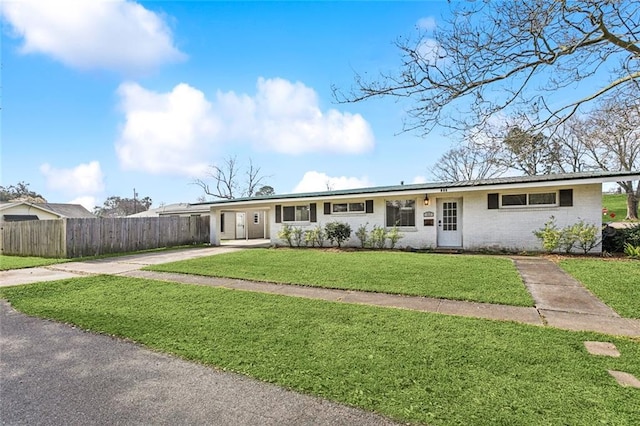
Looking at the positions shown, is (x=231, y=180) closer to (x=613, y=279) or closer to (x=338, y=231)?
(x=338, y=231)

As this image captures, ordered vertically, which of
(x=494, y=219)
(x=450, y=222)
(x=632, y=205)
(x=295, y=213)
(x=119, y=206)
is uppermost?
(x=119, y=206)

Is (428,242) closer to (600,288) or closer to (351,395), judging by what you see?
(600,288)

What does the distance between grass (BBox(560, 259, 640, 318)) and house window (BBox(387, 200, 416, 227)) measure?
17.5 feet

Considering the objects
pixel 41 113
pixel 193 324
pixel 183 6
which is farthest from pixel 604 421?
pixel 41 113

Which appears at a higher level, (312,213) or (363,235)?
(312,213)

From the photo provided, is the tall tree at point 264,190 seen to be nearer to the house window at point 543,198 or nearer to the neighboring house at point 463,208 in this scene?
the neighboring house at point 463,208

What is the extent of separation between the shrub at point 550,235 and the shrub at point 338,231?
6.92 m

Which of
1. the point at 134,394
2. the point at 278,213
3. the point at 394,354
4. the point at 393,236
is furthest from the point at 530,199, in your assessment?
the point at 134,394

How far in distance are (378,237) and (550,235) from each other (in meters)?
5.89

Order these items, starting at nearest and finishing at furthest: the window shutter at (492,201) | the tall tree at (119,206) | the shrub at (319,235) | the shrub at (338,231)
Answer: the window shutter at (492,201) → the shrub at (338,231) → the shrub at (319,235) → the tall tree at (119,206)

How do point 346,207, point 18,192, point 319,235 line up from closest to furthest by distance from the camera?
point 346,207 → point 319,235 → point 18,192

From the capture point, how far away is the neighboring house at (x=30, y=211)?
25.7 meters

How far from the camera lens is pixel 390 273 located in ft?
26.0

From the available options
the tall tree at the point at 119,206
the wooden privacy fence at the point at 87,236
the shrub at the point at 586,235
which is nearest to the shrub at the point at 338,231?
the shrub at the point at 586,235
